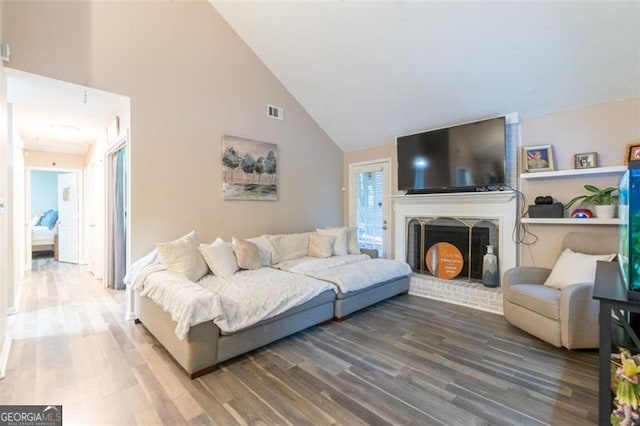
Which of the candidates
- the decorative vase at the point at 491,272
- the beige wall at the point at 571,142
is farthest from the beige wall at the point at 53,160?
the beige wall at the point at 571,142

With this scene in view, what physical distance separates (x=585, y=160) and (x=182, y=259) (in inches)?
167

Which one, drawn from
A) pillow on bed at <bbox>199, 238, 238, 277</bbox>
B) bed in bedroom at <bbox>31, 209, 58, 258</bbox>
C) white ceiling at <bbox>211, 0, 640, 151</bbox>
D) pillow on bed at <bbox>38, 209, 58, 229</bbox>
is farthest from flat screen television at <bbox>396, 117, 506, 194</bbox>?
pillow on bed at <bbox>38, 209, 58, 229</bbox>

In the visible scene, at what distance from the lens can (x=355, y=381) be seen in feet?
6.68

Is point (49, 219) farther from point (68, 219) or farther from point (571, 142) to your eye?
point (571, 142)

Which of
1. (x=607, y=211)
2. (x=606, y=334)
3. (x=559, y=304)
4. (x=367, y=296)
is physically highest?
(x=607, y=211)

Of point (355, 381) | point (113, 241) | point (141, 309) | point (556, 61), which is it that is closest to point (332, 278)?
point (355, 381)

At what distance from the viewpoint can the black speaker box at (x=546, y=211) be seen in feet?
10.2

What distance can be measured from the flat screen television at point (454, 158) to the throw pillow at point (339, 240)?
3.77ft

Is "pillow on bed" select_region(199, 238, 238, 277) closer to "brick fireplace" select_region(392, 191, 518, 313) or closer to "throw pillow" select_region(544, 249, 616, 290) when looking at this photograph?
"brick fireplace" select_region(392, 191, 518, 313)

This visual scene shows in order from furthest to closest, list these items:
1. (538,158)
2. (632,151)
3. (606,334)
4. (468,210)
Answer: (468,210) → (538,158) → (632,151) → (606,334)

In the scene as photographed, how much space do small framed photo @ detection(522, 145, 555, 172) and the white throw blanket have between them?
1.93 metres

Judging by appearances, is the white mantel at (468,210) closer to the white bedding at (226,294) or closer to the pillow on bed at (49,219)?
the white bedding at (226,294)

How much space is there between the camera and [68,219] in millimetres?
6336

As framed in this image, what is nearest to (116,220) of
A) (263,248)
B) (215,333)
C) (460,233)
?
(263,248)
